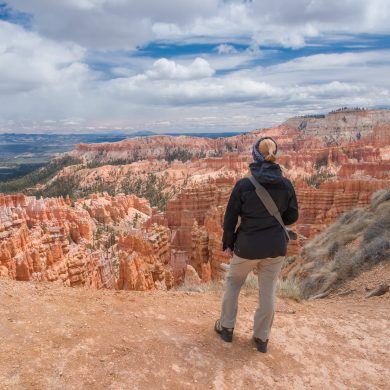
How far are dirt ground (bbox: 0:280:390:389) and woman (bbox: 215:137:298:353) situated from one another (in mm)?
624

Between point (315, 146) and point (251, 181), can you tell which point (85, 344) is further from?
point (315, 146)

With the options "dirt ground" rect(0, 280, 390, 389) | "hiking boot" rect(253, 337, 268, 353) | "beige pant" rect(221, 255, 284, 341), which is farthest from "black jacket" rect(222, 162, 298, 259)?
"dirt ground" rect(0, 280, 390, 389)

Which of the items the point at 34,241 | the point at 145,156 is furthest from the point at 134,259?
the point at 145,156

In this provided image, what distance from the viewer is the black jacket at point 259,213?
3.31 meters

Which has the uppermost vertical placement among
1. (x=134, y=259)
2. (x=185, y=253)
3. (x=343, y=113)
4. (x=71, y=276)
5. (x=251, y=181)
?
(x=343, y=113)

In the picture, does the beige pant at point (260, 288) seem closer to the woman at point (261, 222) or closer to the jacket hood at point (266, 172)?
the woman at point (261, 222)

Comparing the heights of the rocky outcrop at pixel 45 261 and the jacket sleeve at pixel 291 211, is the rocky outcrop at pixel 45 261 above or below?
below

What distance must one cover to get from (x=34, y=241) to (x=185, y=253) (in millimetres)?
9556

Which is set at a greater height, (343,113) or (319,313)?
(343,113)

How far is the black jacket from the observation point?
3309mm

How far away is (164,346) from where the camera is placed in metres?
3.51

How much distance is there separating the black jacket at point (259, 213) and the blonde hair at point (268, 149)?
53 millimetres

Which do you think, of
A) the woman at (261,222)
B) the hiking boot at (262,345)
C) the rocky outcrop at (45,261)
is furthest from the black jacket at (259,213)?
the rocky outcrop at (45,261)

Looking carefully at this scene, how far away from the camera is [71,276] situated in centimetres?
1380
